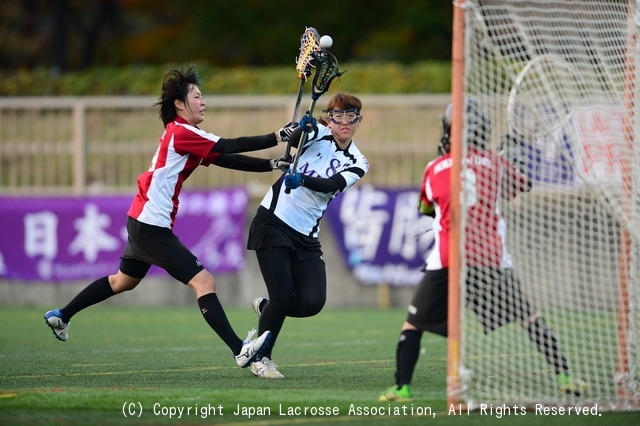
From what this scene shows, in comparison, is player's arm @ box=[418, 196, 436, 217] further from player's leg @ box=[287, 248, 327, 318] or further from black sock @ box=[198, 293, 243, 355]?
black sock @ box=[198, 293, 243, 355]

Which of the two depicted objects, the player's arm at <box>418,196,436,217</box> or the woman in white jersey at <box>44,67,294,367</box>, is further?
the woman in white jersey at <box>44,67,294,367</box>

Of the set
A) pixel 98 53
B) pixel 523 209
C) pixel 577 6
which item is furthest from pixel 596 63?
pixel 98 53

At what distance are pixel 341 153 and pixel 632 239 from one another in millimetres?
2112

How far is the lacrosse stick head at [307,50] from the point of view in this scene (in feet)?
25.5

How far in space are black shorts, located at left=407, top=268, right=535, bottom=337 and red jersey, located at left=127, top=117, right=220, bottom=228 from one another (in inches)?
82.4

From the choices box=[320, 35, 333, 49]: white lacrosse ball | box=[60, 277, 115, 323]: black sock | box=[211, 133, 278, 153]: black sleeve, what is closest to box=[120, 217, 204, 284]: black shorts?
box=[60, 277, 115, 323]: black sock

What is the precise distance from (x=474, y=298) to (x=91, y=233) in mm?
10147

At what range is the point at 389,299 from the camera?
15492mm

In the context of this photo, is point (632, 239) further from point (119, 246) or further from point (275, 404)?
point (119, 246)

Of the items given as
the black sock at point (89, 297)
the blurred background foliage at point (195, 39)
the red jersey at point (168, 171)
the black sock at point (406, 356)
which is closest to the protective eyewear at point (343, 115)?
the red jersey at point (168, 171)

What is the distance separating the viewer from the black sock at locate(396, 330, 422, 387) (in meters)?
6.40

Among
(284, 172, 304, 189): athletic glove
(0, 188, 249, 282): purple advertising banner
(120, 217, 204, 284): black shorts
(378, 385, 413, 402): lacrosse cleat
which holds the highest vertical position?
(284, 172, 304, 189): athletic glove

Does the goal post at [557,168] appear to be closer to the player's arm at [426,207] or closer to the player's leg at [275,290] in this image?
the player's arm at [426,207]

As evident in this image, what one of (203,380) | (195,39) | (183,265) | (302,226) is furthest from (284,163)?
(195,39)
